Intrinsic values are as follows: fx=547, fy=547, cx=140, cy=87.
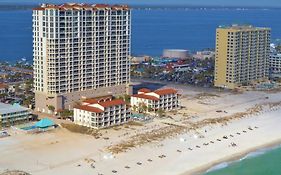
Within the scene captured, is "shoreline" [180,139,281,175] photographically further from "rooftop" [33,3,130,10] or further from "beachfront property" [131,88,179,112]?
"rooftop" [33,3,130,10]

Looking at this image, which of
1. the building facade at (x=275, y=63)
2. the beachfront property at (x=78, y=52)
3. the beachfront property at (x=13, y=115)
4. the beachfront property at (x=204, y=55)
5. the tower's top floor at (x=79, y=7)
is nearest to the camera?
the beachfront property at (x=13, y=115)

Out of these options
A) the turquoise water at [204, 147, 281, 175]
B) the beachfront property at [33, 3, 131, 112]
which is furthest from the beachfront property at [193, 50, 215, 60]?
the turquoise water at [204, 147, 281, 175]

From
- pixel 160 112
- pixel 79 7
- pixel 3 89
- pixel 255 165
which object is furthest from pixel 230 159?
pixel 3 89

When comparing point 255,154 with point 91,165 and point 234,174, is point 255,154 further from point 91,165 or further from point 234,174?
point 91,165

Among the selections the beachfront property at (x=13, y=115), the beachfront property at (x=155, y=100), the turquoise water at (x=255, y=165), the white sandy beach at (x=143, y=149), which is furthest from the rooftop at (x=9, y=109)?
the turquoise water at (x=255, y=165)

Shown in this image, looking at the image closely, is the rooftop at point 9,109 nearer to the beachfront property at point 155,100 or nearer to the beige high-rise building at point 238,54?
the beachfront property at point 155,100
